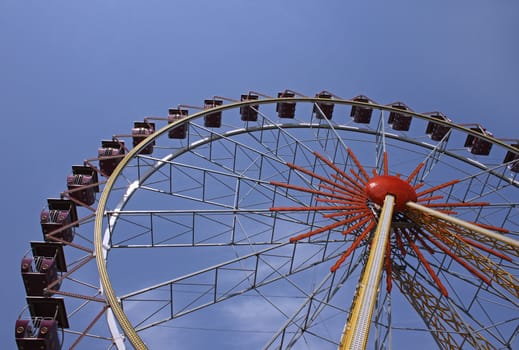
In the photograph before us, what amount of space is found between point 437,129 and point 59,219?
22.3 metres

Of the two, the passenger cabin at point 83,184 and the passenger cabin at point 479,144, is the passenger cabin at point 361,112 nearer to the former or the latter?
the passenger cabin at point 479,144

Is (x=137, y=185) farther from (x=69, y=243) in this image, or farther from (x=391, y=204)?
Result: (x=391, y=204)

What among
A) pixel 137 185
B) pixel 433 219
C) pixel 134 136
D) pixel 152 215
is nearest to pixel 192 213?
pixel 152 215

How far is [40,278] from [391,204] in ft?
42.6

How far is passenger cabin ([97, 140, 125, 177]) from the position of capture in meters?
26.9

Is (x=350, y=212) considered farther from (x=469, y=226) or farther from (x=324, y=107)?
(x=324, y=107)

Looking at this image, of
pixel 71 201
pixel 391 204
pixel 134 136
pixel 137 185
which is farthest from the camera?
pixel 134 136

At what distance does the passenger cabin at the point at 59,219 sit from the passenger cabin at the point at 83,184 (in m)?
0.84

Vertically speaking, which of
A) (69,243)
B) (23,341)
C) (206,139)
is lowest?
(23,341)

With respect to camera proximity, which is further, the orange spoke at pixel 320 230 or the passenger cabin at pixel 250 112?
the passenger cabin at pixel 250 112

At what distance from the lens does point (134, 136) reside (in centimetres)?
2775

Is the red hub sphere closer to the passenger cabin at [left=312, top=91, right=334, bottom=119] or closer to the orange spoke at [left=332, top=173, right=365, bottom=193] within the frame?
the orange spoke at [left=332, top=173, right=365, bottom=193]

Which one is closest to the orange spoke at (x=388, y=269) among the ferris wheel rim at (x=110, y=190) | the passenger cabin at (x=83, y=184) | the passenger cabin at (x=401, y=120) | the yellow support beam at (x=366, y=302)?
the yellow support beam at (x=366, y=302)

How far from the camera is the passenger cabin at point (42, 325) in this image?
58.9 ft
